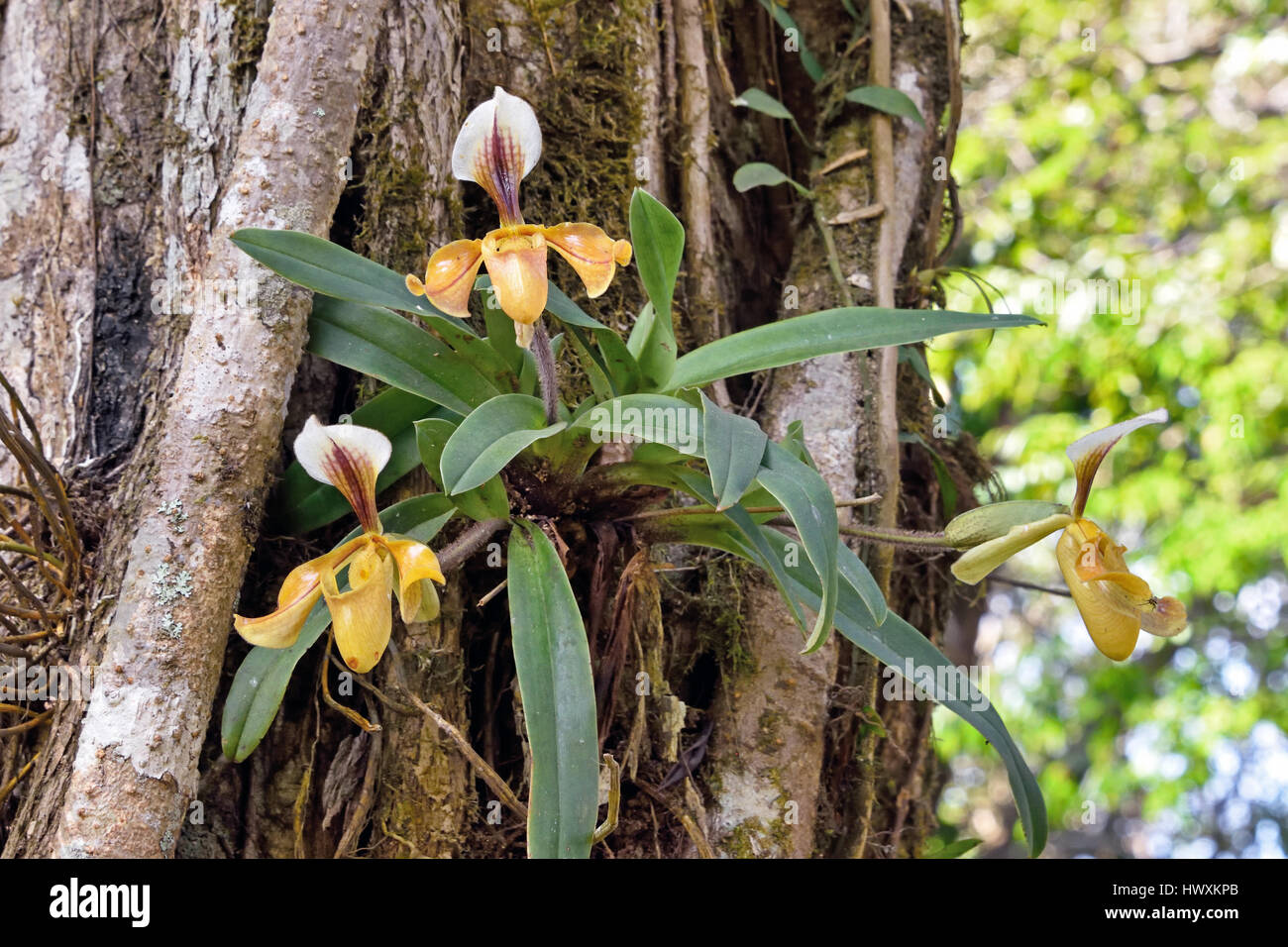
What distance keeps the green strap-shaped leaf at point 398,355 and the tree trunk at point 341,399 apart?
4 centimetres

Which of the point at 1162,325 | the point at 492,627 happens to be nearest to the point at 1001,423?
the point at 1162,325

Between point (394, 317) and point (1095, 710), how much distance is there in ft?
13.9

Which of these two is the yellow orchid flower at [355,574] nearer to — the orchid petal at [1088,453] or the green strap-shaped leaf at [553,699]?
the green strap-shaped leaf at [553,699]

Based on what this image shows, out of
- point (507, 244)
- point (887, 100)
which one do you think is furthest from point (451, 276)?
point (887, 100)

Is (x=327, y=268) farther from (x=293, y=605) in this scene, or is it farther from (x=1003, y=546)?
(x=1003, y=546)

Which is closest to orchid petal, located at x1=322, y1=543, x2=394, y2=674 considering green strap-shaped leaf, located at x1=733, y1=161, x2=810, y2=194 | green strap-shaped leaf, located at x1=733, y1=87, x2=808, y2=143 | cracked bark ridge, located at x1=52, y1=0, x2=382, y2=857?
cracked bark ridge, located at x1=52, y1=0, x2=382, y2=857

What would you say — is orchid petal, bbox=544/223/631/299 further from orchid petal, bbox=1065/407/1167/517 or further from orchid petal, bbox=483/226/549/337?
orchid petal, bbox=1065/407/1167/517

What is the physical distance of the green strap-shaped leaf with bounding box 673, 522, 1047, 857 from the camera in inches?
40.1

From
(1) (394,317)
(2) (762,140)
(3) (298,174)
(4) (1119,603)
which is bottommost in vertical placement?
(4) (1119,603)

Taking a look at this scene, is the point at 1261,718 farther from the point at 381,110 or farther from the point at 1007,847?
the point at 381,110

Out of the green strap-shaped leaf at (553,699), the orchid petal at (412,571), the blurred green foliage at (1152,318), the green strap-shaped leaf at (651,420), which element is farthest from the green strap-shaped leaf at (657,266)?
the blurred green foliage at (1152,318)

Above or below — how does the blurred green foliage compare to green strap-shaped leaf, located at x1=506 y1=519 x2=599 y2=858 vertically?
above

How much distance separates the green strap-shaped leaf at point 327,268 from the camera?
3.18ft
